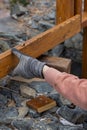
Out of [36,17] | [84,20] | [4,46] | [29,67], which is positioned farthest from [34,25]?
[29,67]

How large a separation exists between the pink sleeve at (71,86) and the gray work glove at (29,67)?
203 millimetres

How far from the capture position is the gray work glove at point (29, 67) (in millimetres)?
2799

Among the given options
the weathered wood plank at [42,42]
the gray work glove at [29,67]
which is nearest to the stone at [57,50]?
the weathered wood plank at [42,42]

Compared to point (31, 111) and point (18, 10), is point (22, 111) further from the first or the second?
point (18, 10)

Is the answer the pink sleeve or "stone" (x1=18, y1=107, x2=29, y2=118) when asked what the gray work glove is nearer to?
the pink sleeve

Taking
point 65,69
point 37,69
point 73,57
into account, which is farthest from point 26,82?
point 73,57

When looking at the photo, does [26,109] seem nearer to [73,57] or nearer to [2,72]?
[2,72]

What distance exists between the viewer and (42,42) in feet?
Answer: 12.5

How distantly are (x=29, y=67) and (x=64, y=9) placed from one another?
1.67 m

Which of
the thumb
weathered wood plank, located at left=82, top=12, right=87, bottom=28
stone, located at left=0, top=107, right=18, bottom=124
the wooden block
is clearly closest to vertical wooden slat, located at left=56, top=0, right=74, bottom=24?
weathered wood plank, located at left=82, top=12, right=87, bottom=28

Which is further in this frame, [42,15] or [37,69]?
[42,15]

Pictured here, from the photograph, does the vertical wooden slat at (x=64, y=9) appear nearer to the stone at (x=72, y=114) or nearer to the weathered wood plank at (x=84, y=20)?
the weathered wood plank at (x=84, y=20)

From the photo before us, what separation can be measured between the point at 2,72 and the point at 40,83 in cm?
73

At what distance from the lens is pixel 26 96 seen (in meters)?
3.70
